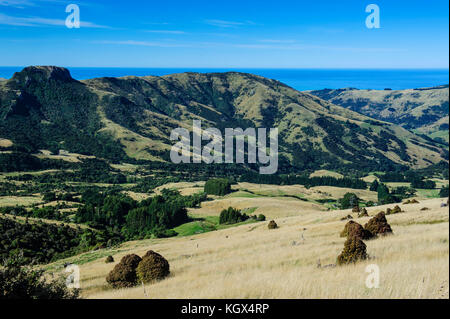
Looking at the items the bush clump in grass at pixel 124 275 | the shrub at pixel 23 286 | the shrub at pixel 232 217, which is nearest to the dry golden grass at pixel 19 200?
the shrub at pixel 232 217

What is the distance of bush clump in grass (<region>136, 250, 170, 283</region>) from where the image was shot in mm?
Answer: 19656

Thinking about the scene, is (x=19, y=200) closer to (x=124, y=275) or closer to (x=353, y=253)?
(x=124, y=275)

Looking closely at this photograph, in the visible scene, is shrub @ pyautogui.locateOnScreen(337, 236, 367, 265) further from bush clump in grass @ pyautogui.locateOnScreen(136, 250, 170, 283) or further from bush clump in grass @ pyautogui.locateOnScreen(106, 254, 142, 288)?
bush clump in grass @ pyautogui.locateOnScreen(106, 254, 142, 288)

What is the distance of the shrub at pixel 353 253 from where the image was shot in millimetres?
15836

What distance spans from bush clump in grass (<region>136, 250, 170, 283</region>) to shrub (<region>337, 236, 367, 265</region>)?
1007 cm

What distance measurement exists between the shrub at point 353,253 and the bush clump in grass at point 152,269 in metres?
10.1

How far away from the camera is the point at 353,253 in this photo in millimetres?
16156

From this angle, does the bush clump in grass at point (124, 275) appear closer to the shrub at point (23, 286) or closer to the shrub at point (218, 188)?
the shrub at point (23, 286)

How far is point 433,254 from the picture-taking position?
12.8 meters

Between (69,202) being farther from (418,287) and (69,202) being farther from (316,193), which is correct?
(418,287)

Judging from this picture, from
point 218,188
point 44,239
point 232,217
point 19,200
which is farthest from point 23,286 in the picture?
point 218,188

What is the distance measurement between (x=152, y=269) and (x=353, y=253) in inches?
445
